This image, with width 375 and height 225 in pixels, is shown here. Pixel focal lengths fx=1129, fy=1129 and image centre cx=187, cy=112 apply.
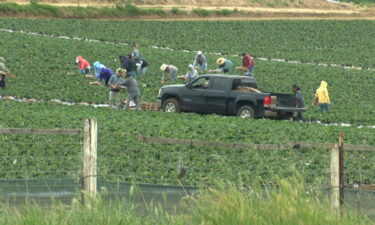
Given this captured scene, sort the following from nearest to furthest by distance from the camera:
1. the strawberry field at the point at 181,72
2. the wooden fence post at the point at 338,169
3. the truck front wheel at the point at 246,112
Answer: the wooden fence post at the point at 338,169 < the strawberry field at the point at 181,72 < the truck front wheel at the point at 246,112

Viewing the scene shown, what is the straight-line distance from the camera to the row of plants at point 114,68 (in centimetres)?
3869

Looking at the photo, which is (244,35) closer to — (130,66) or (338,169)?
(130,66)

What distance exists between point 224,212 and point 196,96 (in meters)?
23.5

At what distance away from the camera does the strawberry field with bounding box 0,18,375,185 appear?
21562 mm

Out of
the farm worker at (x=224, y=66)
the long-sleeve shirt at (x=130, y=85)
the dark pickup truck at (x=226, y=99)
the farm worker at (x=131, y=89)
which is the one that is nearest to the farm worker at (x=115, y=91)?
the farm worker at (x=131, y=89)

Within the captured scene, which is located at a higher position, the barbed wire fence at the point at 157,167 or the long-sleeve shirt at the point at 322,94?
the long-sleeve shirt at the point at 322,94

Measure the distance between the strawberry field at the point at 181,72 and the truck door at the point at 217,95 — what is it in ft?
4.94

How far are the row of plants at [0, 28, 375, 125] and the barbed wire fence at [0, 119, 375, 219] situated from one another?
13.5 meters

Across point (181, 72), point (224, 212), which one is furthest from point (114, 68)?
point (224, 212)

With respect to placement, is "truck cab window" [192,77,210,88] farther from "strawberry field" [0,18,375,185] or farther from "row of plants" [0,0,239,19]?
"row of plants" [0,0,239,19]

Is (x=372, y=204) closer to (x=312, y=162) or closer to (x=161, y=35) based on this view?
(x=312, y=162)

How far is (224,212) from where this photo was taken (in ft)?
39.2

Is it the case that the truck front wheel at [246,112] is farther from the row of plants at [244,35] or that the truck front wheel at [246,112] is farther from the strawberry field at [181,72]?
the row of plants at [244,35]

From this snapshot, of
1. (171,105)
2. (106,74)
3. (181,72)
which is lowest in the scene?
(171,105)
